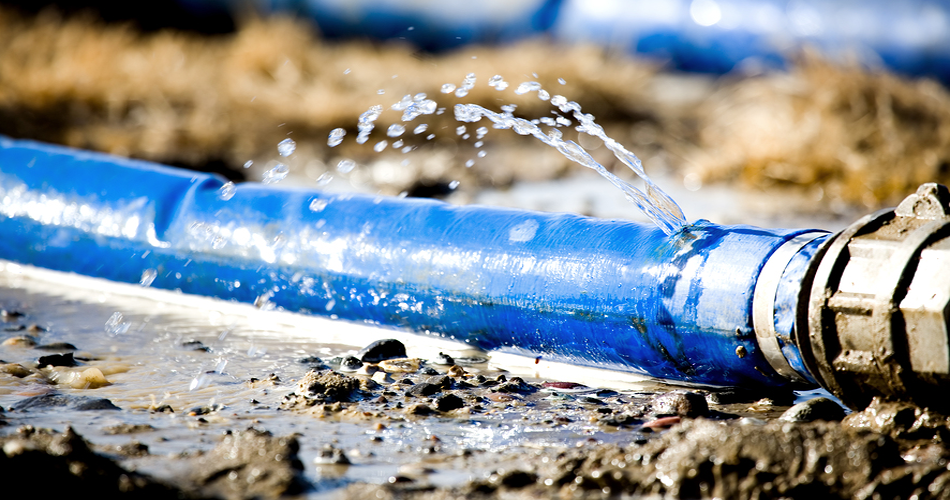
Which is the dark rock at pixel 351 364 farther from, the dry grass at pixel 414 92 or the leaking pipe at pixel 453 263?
the dry grass at pixel 414 92

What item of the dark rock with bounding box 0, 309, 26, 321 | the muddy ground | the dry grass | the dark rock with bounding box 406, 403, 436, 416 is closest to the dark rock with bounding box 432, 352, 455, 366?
the muddy ground

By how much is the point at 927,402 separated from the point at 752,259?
0.52 metres

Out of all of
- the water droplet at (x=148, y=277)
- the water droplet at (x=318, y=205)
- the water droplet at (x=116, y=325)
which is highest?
the water droplet at (x=318, y=205)

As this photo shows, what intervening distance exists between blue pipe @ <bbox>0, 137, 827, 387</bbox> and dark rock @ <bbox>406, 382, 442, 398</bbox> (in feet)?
1.05

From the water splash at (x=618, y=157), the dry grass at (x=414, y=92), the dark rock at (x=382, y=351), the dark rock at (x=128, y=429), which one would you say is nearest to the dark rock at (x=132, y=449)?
the dark rock at (x=128, y=429)

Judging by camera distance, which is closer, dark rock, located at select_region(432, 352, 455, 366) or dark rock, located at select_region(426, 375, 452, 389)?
dark rock, located at select_region(426, 375, 452, 389)

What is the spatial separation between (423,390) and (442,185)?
125 inches

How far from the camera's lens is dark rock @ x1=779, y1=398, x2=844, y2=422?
2.24 metres

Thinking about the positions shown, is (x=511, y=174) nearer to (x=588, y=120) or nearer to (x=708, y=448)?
(x=588, y=120)

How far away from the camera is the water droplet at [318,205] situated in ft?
10.3

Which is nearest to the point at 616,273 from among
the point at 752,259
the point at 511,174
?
the point at 752,259

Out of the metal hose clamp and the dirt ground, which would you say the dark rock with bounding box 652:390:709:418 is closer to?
the dirt ground

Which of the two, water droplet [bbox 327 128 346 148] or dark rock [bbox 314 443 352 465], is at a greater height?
water droplet [bbox 327 128 346 148]

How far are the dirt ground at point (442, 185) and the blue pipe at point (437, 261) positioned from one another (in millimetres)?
148
